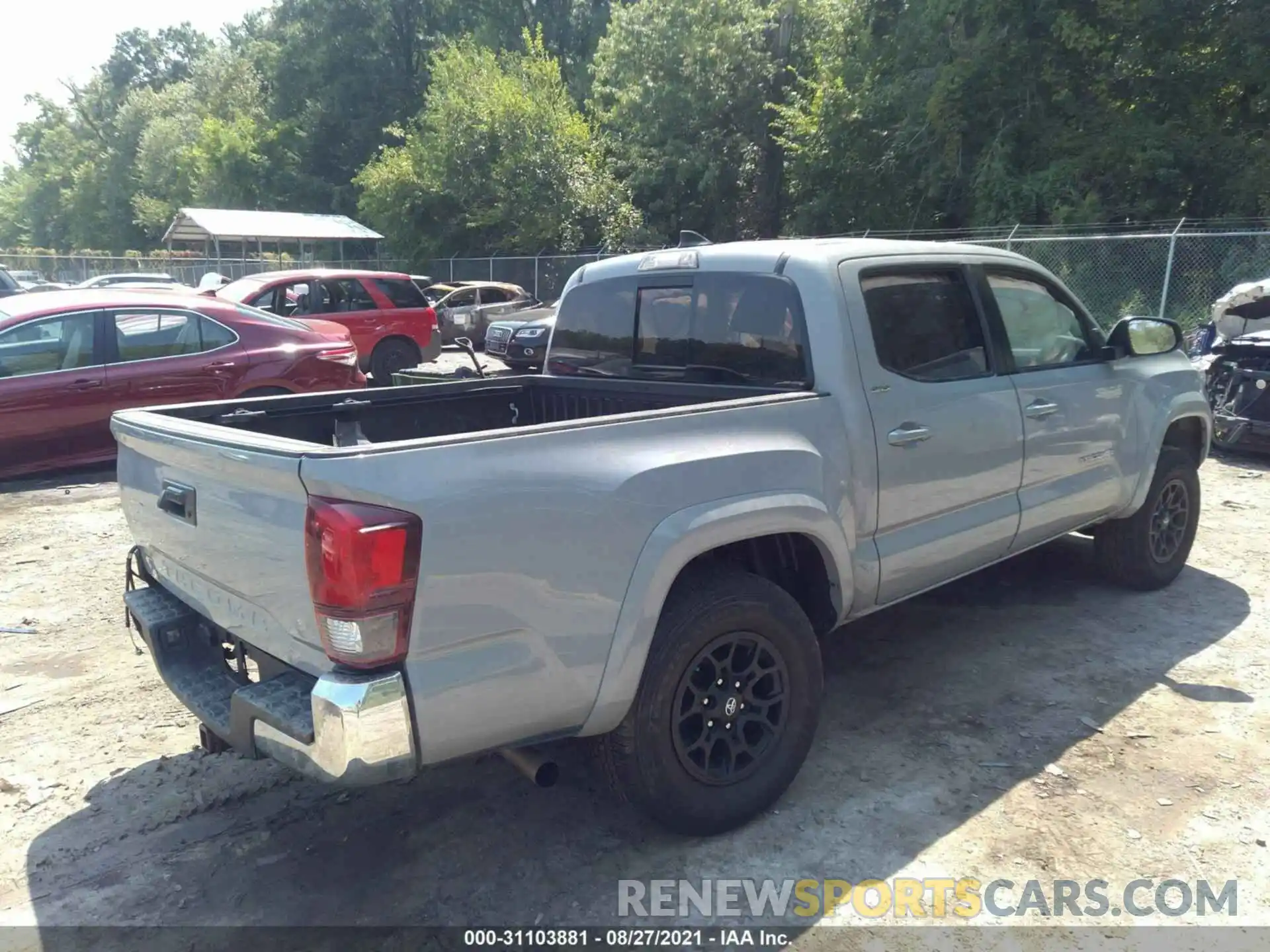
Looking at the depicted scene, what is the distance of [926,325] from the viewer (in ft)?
12.5

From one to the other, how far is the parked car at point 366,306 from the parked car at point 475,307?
561 centimetres

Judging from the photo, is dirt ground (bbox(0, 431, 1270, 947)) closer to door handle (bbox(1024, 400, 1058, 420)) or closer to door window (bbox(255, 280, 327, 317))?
door handle (bbox(1024, 400, 1058, 420))

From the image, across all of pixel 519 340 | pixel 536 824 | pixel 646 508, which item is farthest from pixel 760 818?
pixel 519 340

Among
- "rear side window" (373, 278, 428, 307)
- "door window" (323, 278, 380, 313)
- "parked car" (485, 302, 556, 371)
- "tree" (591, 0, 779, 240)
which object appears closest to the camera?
"door window" (323, 278, 380, 313)

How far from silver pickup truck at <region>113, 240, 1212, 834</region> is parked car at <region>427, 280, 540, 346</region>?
52.5ft

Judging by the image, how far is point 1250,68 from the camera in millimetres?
16578

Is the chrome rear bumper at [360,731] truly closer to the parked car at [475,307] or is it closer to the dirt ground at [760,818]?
the dirt ground at [760,818]

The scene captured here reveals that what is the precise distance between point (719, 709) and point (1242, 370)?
7744 millimetres

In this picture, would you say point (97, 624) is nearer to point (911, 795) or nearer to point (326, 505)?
point (326, 505)

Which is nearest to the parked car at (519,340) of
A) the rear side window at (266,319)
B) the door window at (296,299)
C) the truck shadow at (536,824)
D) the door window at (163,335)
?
the door window at (296,299)

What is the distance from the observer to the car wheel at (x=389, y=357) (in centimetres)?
1348

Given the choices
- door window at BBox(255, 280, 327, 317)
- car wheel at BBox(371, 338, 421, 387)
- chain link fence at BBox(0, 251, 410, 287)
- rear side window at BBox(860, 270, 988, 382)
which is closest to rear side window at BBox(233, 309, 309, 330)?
door window at BBox(255, 280, 327, 317)

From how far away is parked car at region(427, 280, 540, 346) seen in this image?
19.9 m

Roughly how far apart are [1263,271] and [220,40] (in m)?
84.4
